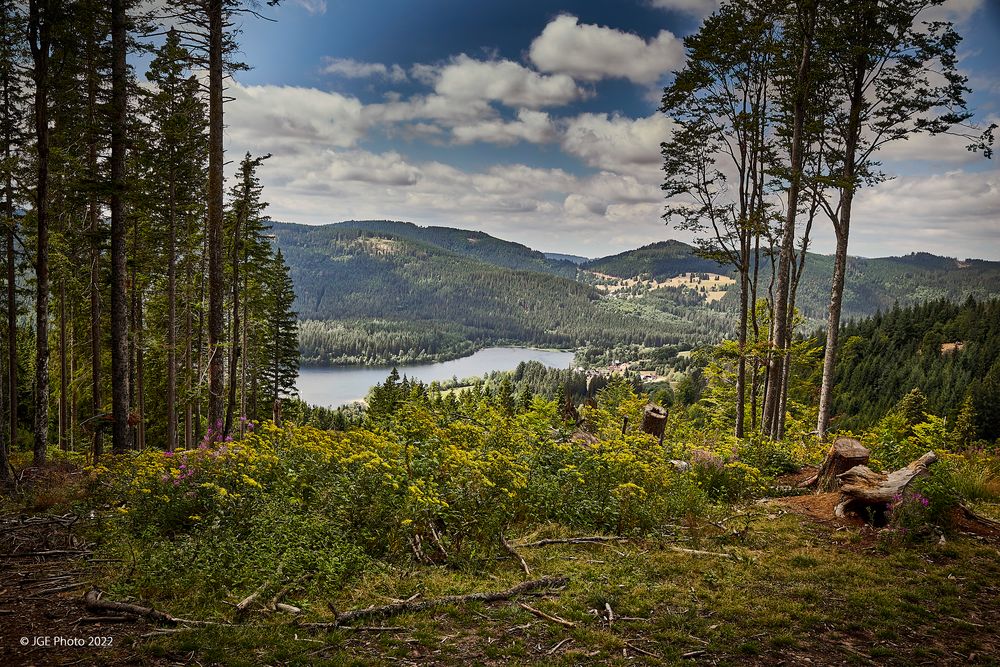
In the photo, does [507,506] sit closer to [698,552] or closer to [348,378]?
[698,552]

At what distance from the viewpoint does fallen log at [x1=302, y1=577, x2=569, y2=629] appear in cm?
480

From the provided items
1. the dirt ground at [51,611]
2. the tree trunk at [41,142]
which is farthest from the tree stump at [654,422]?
the tree trunk at [41,142]

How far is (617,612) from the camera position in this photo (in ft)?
16.9

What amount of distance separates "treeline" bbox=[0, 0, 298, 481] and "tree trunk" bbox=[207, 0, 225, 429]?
1.1 inches

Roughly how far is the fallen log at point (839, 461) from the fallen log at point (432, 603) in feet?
21.5

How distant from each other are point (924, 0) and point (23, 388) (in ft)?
153

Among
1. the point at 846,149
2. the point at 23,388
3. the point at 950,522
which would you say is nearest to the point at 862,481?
the point at 950,522

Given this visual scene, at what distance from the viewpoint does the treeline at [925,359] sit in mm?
77875

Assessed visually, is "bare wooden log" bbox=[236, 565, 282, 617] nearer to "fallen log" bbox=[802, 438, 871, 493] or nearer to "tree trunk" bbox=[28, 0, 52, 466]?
"tree trunk" bbox=[28, 0, 52, 466]

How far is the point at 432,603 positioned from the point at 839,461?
832cm

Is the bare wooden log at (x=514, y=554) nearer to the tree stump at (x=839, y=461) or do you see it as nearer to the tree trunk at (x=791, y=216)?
the tree stump at (x=839, y=461)

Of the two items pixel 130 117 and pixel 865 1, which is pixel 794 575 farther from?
pixel 130 117

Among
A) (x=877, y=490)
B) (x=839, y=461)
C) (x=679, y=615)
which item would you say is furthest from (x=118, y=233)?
(x=839, y=461)

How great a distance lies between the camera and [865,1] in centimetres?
1233
